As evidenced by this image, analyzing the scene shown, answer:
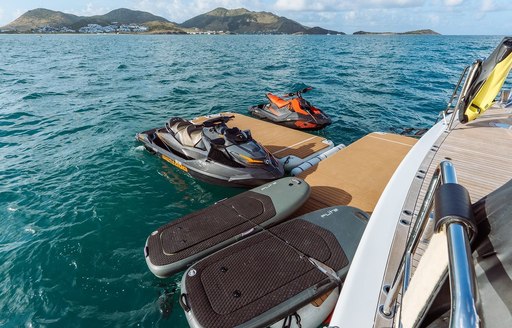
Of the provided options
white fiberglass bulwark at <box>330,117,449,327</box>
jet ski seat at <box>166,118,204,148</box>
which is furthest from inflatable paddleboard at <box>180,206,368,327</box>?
jet ski seat at <box>166,118,204,148</box>

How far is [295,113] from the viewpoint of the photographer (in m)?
10.4

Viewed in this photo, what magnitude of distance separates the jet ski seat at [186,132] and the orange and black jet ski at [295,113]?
14.0ft

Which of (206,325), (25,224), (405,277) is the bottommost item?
(25,224)

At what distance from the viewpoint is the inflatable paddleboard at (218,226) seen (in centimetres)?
373

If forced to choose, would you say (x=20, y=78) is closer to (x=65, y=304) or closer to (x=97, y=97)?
(x=97, y=97)

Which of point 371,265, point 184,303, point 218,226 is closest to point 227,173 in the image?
point 218,226

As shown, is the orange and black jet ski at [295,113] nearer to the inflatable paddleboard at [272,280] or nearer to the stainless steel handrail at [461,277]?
the inflatable paddleboard at [272,280]

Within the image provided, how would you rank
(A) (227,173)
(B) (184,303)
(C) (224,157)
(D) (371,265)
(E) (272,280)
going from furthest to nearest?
(C) (224,157), (A) (227,173), (E) (272,280), (B) (184,303), (D) (371,265)

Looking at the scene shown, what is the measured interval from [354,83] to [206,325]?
1933 cm

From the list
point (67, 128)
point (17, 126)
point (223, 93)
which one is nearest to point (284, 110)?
point (223, 93)

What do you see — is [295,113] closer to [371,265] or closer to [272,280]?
[272,280]

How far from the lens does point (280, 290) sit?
298cm

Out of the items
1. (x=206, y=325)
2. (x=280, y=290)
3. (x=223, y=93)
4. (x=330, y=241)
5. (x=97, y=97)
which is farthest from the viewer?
(x=223, y=93)

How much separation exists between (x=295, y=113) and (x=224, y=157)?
497 centimetres
